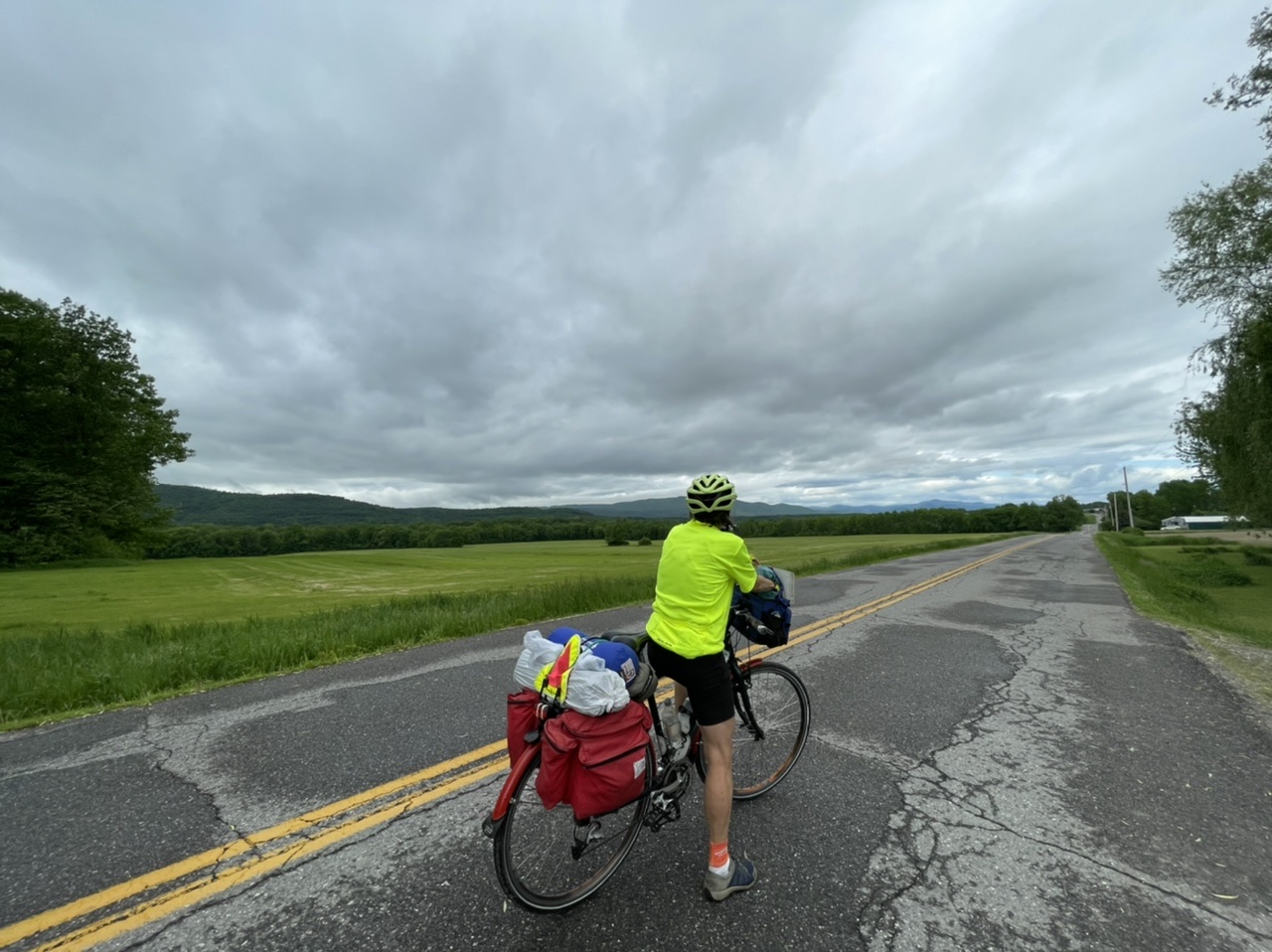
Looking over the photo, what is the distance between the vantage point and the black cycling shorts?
2863 millimetres

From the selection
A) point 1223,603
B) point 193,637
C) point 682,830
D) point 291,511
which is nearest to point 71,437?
point 193,637

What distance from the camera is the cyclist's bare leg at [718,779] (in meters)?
2.70

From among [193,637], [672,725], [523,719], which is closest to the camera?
[523,719]

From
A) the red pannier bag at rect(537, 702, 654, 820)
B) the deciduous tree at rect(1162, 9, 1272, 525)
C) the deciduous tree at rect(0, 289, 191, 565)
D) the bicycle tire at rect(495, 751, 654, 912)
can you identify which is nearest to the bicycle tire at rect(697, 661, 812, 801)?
the bicycle tire at rect(495, 751, 654, 912)

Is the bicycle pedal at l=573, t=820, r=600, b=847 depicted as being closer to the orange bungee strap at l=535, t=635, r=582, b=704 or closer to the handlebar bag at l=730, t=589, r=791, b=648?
the orange bungee strap at l=535, t=635, r=582, b=704

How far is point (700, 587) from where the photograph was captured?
2.87 meters

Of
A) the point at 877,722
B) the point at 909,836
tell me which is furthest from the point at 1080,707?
the point at 909,836

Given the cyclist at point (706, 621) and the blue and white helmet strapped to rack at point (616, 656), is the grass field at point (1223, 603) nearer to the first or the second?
the cyclist at point (706, 621)

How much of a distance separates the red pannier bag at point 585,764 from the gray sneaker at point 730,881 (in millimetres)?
681

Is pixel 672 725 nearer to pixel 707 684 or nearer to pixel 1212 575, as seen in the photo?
pixel 707 684

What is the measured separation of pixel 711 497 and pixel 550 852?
212 cm

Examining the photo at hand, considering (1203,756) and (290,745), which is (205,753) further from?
(1203,756)

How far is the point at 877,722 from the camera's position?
485cm

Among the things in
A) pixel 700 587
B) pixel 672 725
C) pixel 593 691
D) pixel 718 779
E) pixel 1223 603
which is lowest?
pixel 1223 603
